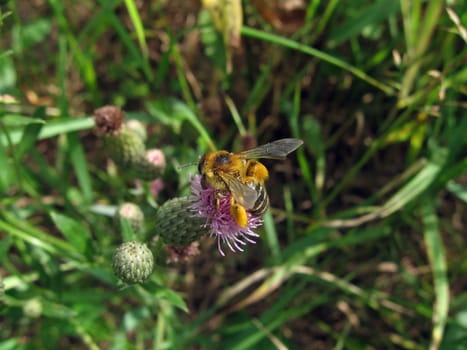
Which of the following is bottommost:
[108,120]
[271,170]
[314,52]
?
[271,170]

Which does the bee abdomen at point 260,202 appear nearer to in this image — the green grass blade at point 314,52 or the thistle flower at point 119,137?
the thistle flower at point 119,137

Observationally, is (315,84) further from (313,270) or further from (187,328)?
(187,328)

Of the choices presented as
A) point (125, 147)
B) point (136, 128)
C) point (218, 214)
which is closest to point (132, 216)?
point (125, 147)

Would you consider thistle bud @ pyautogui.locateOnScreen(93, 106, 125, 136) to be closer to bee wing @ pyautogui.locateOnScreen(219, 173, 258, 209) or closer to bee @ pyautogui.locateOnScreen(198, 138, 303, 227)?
bee @ pyautogui.locateOnScreen(198, 138, 303, 227)

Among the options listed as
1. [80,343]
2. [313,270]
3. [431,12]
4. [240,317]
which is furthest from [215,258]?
[431,12]

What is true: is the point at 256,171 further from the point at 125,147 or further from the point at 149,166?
the point at 125,147

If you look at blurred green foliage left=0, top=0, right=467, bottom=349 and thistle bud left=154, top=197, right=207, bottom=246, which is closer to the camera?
thistle bud left=154, top=197, right=207, bottom=246

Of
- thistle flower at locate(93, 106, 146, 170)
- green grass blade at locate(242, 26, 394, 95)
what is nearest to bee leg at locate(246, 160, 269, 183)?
thistle flower at locate(93, 106, 146, 170)
